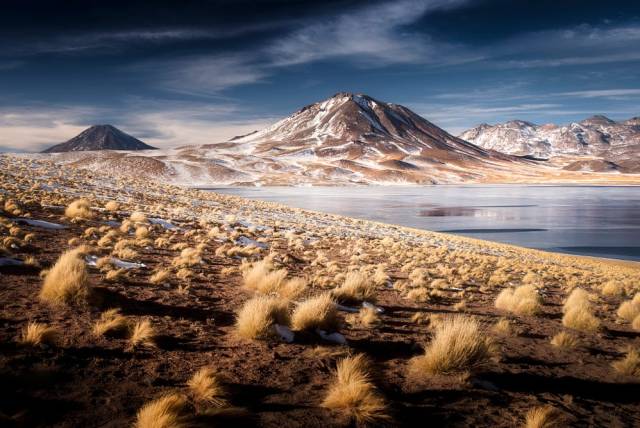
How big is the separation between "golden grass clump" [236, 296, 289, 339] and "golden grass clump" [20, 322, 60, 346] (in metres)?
2.28

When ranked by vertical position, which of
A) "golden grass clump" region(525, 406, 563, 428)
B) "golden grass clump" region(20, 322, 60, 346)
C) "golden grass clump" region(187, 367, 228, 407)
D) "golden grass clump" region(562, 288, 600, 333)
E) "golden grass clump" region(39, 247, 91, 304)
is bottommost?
"golden grass clump" region(562, 288, 600, 333)

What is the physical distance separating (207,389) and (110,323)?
1.97 m

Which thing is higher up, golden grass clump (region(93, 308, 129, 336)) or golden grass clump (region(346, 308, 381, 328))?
golden grass clump (region(93, 308, 129, 336))

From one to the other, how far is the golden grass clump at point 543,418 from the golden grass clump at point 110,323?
199 inches

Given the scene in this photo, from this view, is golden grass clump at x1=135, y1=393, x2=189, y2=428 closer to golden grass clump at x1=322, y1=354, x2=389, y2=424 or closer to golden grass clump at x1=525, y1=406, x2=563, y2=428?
golden grass clump at x1=322, y1=354, x2=389, y2=424

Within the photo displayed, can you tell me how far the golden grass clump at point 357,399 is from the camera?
4016 mm

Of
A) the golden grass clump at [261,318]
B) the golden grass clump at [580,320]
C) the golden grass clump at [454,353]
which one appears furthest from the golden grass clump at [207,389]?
the golden grass clump at [580,320]

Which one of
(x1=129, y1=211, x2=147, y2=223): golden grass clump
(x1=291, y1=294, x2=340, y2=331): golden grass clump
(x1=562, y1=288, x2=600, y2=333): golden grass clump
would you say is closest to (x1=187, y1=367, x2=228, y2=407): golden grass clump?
(x1=291, y1=294, x2=340, y2=331): golden grass clump

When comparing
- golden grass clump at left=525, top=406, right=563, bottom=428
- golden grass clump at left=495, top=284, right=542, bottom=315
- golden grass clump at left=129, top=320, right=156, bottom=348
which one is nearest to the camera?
golden grass clump at left=525, top=406, right=563, bottom=428

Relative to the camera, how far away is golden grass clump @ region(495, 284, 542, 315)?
9.18 meters

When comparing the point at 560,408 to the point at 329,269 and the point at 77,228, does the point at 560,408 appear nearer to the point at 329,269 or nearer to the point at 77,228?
the point at 329,269

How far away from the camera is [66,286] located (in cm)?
600

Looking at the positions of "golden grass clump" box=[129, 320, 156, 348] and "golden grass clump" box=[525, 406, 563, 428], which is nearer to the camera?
"golden grass clump" box=[525, 406, 563, 428]

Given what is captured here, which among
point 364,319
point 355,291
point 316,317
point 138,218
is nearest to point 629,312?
point 355,291
